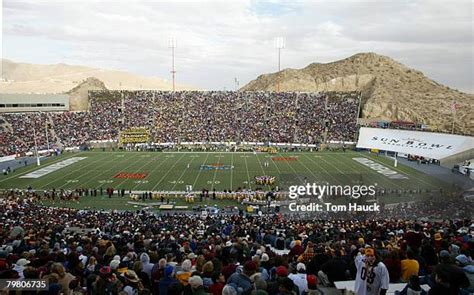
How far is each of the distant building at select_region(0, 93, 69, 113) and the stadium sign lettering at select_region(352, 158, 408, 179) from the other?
45303 millimetres

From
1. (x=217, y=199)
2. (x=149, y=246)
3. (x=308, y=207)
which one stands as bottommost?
(x=217, y=199)

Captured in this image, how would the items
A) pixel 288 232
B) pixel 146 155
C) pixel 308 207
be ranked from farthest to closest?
pixel 146 155 → pixel 308 207 → pixel 288 232

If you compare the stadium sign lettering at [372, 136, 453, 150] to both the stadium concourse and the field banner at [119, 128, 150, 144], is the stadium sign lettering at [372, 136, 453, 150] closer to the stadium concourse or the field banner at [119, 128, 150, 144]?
the stadium concourse

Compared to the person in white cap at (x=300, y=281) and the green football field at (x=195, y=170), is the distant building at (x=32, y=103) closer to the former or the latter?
the green football field at (x=195, y=170)

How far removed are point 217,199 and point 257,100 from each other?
41.9 meters

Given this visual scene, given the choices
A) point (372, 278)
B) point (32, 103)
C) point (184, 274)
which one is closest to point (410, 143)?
point (372, 278)

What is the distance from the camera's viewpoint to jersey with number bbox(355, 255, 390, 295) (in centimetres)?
607

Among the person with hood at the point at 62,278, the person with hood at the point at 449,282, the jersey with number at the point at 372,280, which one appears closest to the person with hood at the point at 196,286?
the person with hood at the point at 62,278

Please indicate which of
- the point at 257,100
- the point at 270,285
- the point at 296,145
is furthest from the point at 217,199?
the point at 257,100

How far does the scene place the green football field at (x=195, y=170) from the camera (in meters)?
31.8

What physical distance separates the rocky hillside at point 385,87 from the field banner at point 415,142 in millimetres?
17725

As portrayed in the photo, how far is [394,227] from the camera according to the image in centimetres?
1430

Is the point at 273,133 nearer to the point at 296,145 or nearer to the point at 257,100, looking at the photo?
the point at 296,145
